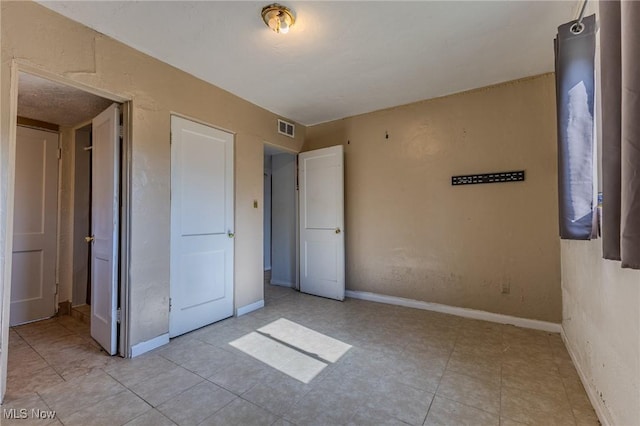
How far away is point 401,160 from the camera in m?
3.68

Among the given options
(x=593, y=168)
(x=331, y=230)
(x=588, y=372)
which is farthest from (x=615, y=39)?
(x=331, y=230)

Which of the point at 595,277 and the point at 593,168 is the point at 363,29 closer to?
the point at 593,168

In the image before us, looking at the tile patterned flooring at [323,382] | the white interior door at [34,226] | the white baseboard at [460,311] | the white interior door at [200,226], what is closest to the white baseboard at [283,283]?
the white baseboard at [460,311]

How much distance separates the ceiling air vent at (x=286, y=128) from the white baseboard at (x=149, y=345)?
2.84m

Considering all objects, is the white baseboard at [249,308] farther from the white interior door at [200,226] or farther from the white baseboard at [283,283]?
the white baseboard at [283,283]

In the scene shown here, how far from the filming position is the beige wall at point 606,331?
1.23 meters

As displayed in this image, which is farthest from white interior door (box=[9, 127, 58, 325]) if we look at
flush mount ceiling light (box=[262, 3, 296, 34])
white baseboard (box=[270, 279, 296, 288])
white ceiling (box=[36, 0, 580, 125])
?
flush mount ceiling light (box=[262, 3, 296, 34])

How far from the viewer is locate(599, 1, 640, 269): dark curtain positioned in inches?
35.9

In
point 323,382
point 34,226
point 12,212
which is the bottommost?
point 323,382

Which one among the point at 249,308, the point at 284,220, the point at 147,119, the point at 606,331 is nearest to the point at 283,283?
the point at 284,220

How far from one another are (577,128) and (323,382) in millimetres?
2279

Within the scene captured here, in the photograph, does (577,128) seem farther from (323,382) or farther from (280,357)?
(280,357)

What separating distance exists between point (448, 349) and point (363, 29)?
2.78m

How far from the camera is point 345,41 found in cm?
229
